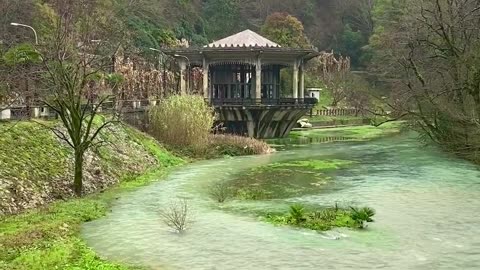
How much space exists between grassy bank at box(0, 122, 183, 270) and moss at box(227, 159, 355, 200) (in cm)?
458

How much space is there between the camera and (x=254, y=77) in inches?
2021

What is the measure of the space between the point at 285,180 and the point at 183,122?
38.7 ft

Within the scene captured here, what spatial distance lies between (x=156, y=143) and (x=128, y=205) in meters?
14.7

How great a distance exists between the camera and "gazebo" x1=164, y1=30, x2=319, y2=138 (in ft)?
152

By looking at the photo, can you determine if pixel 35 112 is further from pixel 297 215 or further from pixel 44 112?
pixel 297 215

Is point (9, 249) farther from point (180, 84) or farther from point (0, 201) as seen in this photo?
point (180, 84)

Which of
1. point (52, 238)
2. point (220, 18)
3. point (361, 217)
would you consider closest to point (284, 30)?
point (220, 18)

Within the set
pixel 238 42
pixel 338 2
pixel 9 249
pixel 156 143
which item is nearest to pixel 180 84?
pixel 238 42

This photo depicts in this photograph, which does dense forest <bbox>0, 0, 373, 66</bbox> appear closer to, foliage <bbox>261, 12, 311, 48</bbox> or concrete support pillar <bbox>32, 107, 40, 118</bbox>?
foliage <bbox>261, 12, 311, 48</bbox>

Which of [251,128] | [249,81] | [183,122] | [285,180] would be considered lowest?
[285,180]

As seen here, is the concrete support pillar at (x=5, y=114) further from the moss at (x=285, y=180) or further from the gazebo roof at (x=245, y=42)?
the gazebo roof at (x=245, y=42)

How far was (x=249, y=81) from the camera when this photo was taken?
52219 mm

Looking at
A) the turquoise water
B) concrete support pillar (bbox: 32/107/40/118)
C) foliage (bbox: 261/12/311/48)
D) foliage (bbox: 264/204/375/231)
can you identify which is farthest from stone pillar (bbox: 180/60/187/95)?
foliage (bbox: 264/204/375/231)

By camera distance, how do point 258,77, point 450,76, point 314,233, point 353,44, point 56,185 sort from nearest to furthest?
point 314,233
point 56,185
point 450,76
point 258,77
point 353,44
